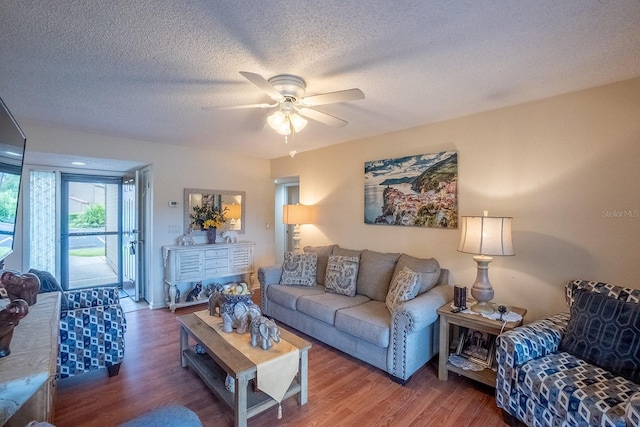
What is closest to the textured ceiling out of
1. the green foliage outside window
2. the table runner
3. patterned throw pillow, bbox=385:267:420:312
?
patterned throw pillow, bbox=385:267:420:312

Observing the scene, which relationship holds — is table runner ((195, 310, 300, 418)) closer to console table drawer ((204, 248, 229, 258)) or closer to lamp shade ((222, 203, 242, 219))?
console table drawer ((204, 248, 229, 258))

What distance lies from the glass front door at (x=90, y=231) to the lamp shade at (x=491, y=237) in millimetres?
5439

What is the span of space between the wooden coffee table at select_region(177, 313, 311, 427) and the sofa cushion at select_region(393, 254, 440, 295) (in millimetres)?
1292

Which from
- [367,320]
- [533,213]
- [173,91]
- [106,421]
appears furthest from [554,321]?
[173,91]

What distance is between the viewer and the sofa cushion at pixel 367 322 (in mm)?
2414

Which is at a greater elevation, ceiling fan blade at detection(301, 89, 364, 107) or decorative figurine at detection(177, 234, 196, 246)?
ceiling fan blade at detection(301, 89, 364, 107)

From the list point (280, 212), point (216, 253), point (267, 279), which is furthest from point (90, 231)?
point (267, 279)

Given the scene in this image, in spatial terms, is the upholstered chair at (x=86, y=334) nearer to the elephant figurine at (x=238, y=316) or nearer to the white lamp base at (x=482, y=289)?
the elephant figurine at (x=238, y=316)

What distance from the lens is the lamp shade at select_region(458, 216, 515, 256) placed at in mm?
2242

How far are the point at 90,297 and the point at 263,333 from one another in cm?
177

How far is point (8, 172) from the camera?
1.74 meters

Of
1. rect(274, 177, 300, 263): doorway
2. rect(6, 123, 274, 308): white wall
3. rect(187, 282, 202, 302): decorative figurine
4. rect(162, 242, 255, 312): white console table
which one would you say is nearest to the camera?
rect(6, 123, 274, 308): white wall

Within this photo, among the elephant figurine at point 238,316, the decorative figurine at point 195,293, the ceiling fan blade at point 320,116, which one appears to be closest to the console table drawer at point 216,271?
the decorative figurine at point 195,293

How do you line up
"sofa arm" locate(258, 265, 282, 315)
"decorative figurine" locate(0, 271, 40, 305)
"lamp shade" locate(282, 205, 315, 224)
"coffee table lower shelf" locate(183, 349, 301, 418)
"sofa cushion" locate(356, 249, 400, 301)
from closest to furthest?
"decorative figurine" locate(0, 271, 40, 305) < "coffee table lower shelf" locate(183, 349, 301, 418) < "sofa cushion" locate(356, 249, 400, 301) < "sofa arm" locate(258, 265, 282, 315) < "lamp shade" locate(282, 205, 315, 224)
